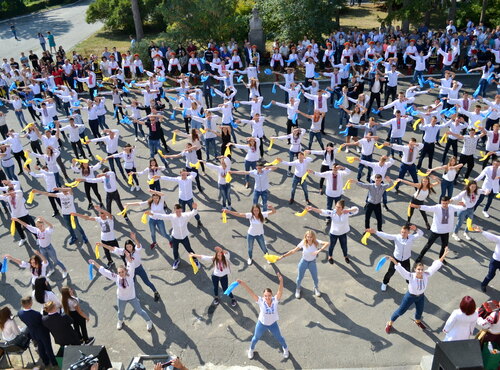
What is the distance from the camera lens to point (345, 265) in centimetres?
928

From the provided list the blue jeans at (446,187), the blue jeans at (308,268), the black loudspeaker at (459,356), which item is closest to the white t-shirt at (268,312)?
the blue jeans at (308,268)

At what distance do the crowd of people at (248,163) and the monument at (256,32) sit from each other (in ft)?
2.94

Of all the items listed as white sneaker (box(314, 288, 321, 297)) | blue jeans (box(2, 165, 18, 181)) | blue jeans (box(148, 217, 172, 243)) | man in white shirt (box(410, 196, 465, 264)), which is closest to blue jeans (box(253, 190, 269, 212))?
blue jeans (box(148, 217, 172, 243))

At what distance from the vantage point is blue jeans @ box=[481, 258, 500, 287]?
7973mm

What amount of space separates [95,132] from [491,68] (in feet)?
44.9

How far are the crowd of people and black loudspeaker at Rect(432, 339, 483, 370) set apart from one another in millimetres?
693

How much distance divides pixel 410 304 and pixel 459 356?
1789 millimetres

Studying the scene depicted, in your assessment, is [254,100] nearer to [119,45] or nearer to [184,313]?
[184,313]

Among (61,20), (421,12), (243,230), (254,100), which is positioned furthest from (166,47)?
(61,20)

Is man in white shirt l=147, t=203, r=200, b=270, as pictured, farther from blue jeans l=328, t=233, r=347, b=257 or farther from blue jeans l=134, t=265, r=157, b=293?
blue jeans l=328, t=233, r=347, b=257

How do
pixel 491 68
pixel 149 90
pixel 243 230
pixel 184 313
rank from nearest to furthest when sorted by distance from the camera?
1. pixel 184 313
2. pixel 243 230
3. pixel 149 90
4. pixel 491 68

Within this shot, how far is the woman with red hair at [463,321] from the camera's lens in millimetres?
6246

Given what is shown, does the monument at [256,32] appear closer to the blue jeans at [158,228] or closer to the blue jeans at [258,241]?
the blue jeans at [158,228]

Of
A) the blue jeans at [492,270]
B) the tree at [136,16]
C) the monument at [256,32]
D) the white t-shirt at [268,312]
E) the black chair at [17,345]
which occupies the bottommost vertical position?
the blue jeans at [492,270]
